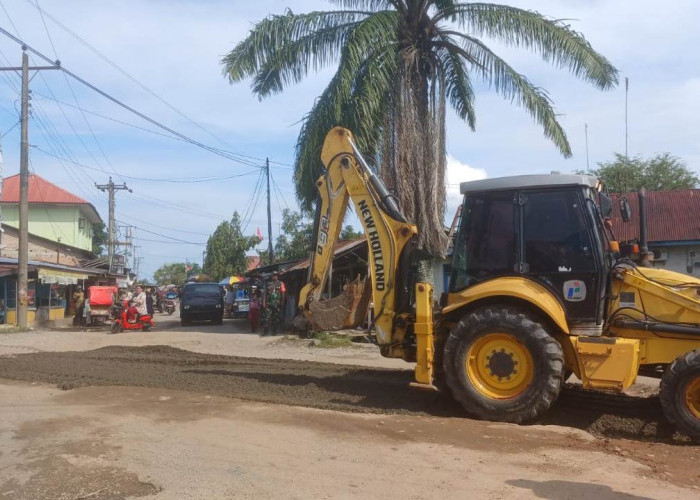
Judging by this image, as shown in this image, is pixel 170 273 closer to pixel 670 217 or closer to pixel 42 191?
pixel 42 191

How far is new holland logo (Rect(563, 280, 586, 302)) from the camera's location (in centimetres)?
733

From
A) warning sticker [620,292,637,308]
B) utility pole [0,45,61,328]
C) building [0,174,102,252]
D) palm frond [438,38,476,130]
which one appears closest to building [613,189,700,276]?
palm frond [438,38,476,130]

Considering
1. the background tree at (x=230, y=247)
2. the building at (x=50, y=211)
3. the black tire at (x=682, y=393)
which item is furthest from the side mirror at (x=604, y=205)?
the building at (x=50, y=211)

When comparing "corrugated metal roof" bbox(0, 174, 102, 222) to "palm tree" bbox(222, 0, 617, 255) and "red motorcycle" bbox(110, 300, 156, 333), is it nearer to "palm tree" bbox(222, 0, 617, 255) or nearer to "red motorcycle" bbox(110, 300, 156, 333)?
"red motorcycle" bbox(110, 300, 156, 333)

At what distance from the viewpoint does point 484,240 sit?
7.89 m

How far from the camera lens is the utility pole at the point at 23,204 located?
22.0m

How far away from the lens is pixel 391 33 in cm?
1538

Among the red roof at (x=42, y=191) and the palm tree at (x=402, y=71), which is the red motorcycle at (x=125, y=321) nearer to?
the palm tree at (x=402, y=71)

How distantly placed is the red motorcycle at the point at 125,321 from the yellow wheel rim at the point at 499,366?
15.9m

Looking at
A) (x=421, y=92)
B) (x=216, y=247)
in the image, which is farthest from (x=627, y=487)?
(x=216, y=247)

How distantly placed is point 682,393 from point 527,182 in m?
2.75

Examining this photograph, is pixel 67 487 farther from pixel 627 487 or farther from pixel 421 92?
pixel 421 92

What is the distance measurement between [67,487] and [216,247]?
138ft

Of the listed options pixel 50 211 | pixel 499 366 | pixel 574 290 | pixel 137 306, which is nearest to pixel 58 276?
pixel 137 306
